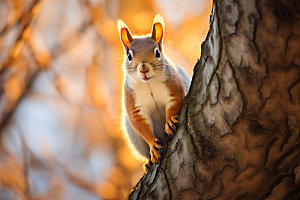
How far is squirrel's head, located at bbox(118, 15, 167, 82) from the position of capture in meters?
2.41

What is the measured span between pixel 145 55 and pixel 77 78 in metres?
3.64

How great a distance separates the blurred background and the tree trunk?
1308 mm

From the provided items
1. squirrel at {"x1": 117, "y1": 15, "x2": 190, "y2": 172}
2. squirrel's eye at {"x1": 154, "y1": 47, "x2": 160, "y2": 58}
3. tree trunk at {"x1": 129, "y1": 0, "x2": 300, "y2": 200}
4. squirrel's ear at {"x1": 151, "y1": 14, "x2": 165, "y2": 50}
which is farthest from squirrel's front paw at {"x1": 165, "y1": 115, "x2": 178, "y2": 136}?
squirrel's ear at {"x1": 151, "y1": 14, "x2": 165, "y2": 50}

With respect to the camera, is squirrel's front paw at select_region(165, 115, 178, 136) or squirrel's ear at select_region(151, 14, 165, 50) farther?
squirrel's ear at select_region(151, 14, 165, 50)

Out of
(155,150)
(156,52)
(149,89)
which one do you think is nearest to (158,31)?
(156,52)

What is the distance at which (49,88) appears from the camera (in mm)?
5824

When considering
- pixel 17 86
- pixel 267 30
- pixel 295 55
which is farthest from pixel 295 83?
pixel 17 86

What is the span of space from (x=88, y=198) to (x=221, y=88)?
4.84m

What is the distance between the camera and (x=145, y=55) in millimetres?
2510

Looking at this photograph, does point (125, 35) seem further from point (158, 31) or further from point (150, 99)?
point (150, 99)

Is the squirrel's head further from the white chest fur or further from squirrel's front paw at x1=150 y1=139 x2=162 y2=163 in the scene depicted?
squirrel's front paw at x1=150 y1=139 x2=162 y2=163

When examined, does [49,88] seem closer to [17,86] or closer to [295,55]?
[17,86]

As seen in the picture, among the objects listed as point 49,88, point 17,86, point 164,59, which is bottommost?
point 164,59

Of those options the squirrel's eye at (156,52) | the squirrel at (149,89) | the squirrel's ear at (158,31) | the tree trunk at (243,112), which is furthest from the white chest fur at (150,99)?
the tree trunk at (243,112)
